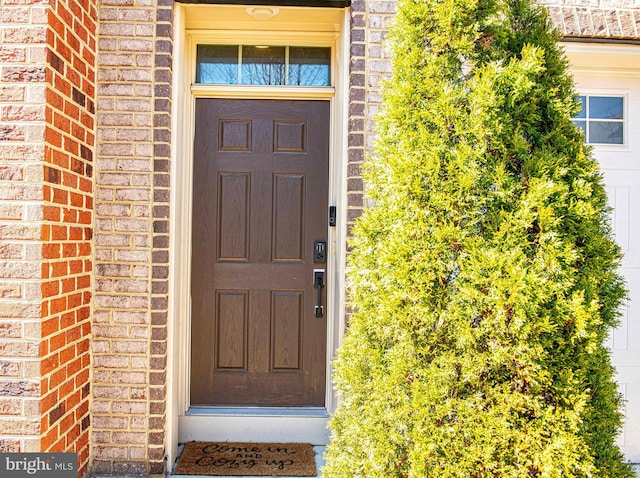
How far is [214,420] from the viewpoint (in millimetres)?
3125

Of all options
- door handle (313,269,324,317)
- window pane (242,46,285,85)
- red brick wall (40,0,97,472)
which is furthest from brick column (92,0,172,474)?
door handle (313,269,324,317)

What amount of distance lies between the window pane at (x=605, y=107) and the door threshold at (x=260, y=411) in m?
2.78

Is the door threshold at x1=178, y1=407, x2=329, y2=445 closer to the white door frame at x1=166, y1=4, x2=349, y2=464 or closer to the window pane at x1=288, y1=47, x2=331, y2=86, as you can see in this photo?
the white door frame at x1=166, y1=4, x2=349, y2=464

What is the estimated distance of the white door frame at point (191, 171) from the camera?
291 cm

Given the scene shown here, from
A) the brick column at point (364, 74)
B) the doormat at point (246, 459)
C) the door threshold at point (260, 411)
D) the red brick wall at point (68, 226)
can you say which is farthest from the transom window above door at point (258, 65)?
the doormat at point (246, 459)

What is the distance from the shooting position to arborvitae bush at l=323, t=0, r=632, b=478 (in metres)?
1.58

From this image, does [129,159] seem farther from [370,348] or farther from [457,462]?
[457,462]

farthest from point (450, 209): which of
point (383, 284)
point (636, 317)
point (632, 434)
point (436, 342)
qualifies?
point (632, 434)

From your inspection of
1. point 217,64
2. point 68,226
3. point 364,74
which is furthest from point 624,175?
point 68,226

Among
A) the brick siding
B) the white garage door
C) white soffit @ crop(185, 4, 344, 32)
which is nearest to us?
the brick siding

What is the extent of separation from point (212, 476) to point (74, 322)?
119 centimetres

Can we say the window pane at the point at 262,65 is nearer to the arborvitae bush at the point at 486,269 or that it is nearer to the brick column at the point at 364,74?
the brick column at the point at 364,74

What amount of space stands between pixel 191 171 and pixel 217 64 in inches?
31.1

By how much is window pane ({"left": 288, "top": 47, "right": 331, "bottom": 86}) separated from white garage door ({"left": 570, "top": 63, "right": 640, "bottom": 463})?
5.70 feet
